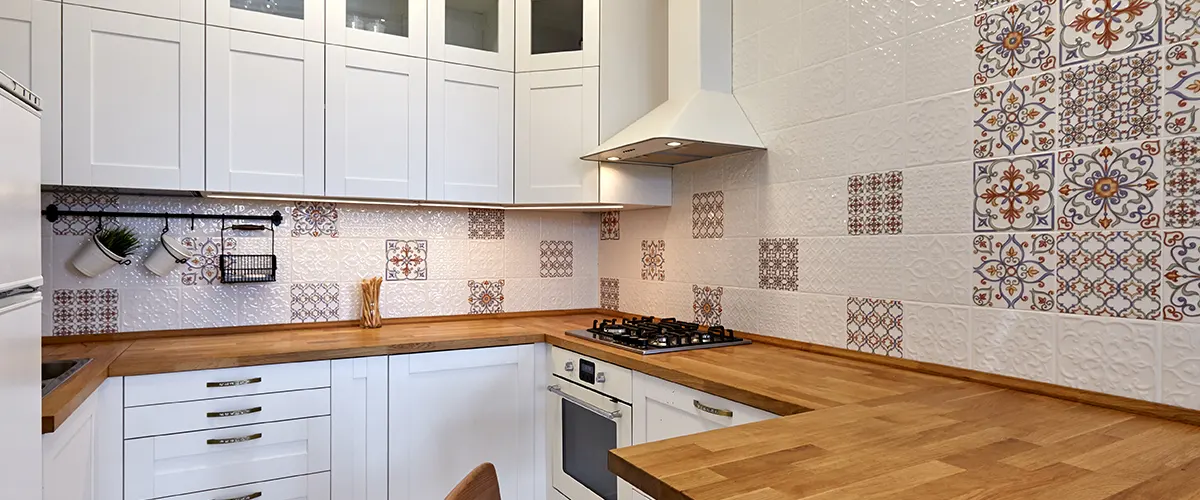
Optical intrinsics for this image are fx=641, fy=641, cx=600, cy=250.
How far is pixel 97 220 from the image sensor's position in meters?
2.24

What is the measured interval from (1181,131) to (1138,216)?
176 millimetres

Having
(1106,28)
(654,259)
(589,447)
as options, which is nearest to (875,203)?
(1106,28)

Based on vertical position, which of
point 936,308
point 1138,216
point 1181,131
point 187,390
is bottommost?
point 187,390

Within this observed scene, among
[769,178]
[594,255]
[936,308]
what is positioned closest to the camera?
[936,308]

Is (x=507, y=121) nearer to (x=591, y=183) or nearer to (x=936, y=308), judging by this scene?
(x=591, y=183)

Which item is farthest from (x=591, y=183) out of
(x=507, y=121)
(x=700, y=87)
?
(x=700, y=87)

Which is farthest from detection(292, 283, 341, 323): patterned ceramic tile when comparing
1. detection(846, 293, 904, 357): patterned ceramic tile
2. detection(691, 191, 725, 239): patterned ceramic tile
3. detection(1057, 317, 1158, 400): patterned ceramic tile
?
detection(1057, 317, 1158, 400): patterned ceramic tile

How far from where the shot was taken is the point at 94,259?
215 centimetres

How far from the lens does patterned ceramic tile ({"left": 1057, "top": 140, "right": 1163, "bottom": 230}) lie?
50.6 inches

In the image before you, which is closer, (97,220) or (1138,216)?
(1138,216)

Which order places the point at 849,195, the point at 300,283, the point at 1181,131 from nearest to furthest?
the point at 1181,131 → the point at 849,195 → the point at 300,283

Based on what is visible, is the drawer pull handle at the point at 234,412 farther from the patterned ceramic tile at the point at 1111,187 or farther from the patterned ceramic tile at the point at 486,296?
the patterned ceramic tile at the point at 1111,187

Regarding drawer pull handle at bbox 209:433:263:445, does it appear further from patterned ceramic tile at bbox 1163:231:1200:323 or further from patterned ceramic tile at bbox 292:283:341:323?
patterned ceramic tile at bbox 1163:231:1200:323

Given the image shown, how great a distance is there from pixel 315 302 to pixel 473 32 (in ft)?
4.15
